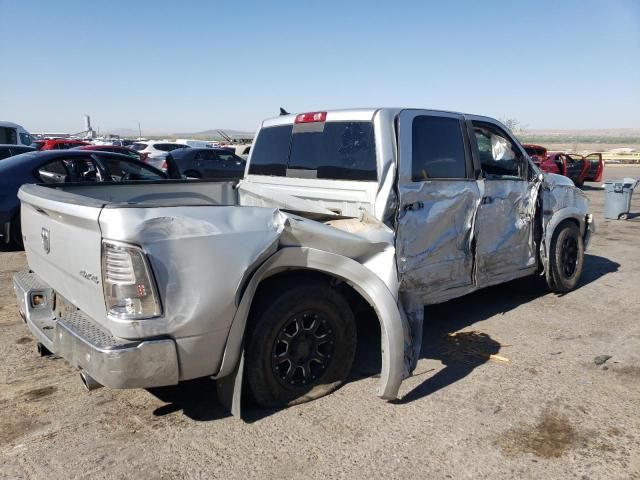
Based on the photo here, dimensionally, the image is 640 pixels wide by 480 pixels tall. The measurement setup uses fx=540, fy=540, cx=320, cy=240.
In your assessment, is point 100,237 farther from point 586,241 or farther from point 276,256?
point 586,241

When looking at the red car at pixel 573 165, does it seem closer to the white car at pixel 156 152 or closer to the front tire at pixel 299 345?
the white car at pixel 156 152

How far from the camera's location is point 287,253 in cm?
320

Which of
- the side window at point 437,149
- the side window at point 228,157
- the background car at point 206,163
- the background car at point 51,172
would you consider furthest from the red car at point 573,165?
the side window at point 437,149

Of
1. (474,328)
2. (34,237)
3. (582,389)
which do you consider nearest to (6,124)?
(34,237)

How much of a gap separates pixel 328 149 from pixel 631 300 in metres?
4.06

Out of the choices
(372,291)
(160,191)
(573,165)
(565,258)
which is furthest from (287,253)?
(573,165)

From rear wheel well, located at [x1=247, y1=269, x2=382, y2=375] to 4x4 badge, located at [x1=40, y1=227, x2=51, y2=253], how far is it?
1327 millimetres

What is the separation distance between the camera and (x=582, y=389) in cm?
383

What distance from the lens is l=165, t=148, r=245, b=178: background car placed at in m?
17.8

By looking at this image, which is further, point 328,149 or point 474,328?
point 474,328

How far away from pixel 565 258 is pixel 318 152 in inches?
130

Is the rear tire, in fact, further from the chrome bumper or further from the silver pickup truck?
the chrome bumper

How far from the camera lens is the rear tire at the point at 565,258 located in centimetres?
586

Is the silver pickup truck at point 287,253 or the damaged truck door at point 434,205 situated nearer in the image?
the silver pickup truck at point 287,253
